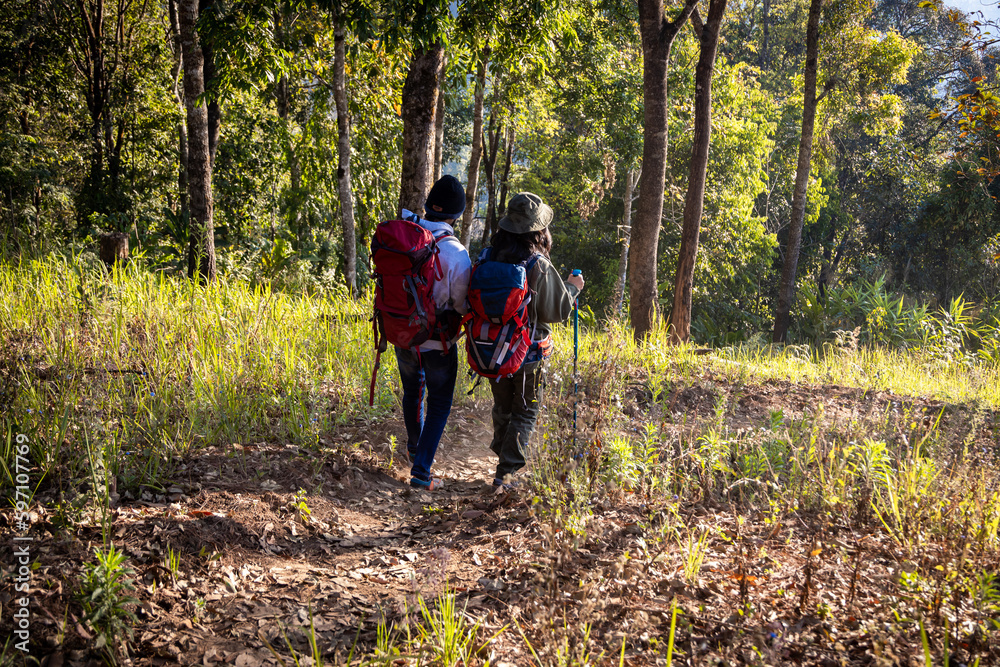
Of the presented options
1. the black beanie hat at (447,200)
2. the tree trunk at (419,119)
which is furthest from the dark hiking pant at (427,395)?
the tree trunk at (419,119)

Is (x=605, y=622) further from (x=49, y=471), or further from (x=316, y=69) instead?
(x=316, y=69)

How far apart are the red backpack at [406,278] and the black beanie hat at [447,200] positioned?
24 cm

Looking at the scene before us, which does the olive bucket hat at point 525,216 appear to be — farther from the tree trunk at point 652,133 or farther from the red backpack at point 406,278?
the tree trunk at point 652,133

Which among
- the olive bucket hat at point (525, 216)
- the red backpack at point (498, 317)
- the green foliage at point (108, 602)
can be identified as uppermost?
the olive bucket hat at point (525, 216)

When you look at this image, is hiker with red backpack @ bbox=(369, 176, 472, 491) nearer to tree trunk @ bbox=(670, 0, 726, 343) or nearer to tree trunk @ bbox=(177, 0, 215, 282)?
tree trunk @ bbox=(177, 0, 215, 282)

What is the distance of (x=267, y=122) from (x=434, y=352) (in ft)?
39.6

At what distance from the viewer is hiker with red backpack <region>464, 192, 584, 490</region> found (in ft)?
12.2

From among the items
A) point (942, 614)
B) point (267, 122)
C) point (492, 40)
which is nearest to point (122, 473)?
point (942, 614)

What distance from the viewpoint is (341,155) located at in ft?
30.8

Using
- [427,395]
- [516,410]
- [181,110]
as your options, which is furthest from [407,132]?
[181,110]

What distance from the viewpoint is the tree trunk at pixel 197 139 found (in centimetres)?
714

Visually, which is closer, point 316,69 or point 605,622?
point 605,622

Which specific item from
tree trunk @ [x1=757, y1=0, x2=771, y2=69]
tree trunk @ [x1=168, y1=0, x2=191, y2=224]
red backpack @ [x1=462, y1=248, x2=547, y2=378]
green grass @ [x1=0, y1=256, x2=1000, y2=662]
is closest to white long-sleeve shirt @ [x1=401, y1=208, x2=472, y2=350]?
Answer: red backpack @ [x1=462, y1=248, x2=547, y2=378]

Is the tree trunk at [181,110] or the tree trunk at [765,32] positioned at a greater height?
the tree trunk at [765,32]
